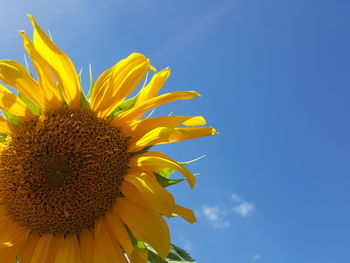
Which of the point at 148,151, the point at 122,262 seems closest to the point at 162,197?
the point at 148,151

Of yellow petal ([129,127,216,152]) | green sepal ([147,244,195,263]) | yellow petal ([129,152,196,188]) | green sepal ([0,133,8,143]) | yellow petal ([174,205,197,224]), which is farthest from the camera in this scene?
green sepal ([0,133,8,143])

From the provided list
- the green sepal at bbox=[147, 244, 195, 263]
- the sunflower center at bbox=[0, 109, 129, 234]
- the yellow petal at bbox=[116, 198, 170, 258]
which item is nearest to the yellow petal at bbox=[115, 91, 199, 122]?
the sunflower center at bbox=[0, 109, 129, 234]

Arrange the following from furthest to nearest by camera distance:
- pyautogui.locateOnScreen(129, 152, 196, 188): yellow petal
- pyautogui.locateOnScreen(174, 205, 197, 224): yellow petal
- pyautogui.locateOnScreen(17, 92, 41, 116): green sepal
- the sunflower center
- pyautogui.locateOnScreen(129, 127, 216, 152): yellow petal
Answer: pyautogui.locateOnScreen(17, 92, 41, 116): green sepal, the sunflower center, pyautogui.locateOnScreen(129, 127, 216, 152): yellow petal, pyautogui.locateOnScreen(174, 205, 197, 224): yellow petal, pyautogui.locateOnScreen(129, 152, 196, 188): yellow petal

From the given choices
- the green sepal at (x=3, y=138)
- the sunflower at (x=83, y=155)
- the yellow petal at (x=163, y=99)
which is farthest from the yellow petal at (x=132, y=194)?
the green sepal at (x=3, y=138)

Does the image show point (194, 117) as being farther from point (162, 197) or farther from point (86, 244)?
point (86, 244)

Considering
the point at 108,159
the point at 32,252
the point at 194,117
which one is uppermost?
the point at 194,117

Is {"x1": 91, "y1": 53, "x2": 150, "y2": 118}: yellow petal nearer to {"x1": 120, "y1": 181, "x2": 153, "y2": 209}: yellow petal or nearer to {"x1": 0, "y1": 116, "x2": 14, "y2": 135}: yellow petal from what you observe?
{"x1": 120, "y1": 181, "x2": 153, "y2": 209}: yellow petal

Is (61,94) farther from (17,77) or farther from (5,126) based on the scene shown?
→ (5,126)
